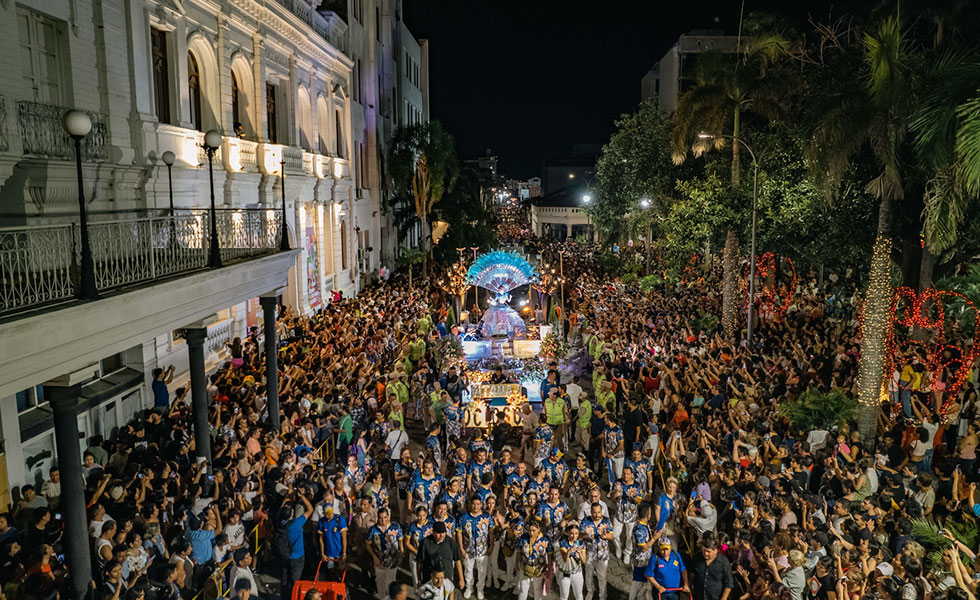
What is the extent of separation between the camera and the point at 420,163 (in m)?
41.0

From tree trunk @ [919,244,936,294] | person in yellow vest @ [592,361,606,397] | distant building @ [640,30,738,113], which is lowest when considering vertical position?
person in yellow vest @ [592,361,606,397]

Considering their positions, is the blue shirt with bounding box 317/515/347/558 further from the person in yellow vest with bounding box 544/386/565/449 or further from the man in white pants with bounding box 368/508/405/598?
the person in yellow vest with bounding box 544/386/565/449

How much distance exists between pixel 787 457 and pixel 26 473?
37.3 feet

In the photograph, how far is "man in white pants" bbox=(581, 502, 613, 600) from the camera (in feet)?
29.0

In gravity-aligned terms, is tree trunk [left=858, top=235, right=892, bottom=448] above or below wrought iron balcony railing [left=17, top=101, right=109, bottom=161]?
below

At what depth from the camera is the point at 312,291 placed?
26500 millimetres

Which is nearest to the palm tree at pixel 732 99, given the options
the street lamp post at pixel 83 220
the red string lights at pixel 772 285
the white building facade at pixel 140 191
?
the red string lights at pixel 772 285

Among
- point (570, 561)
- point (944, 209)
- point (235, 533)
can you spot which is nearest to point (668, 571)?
point (570, 561)

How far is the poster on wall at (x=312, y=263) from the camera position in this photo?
2605 centimetres

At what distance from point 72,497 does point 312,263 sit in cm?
1947

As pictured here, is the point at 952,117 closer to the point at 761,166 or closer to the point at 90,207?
the point at 761,166

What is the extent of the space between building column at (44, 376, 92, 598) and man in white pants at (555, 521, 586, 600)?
5.16m

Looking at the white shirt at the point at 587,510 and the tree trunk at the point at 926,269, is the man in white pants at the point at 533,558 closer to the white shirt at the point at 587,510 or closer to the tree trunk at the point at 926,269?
the white shirt at the point at 587,510

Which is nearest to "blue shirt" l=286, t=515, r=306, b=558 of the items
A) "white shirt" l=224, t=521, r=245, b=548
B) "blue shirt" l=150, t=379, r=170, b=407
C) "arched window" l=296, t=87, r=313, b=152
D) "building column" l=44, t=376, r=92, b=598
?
"white shirt" l=224, t=521, r=245, b=548
